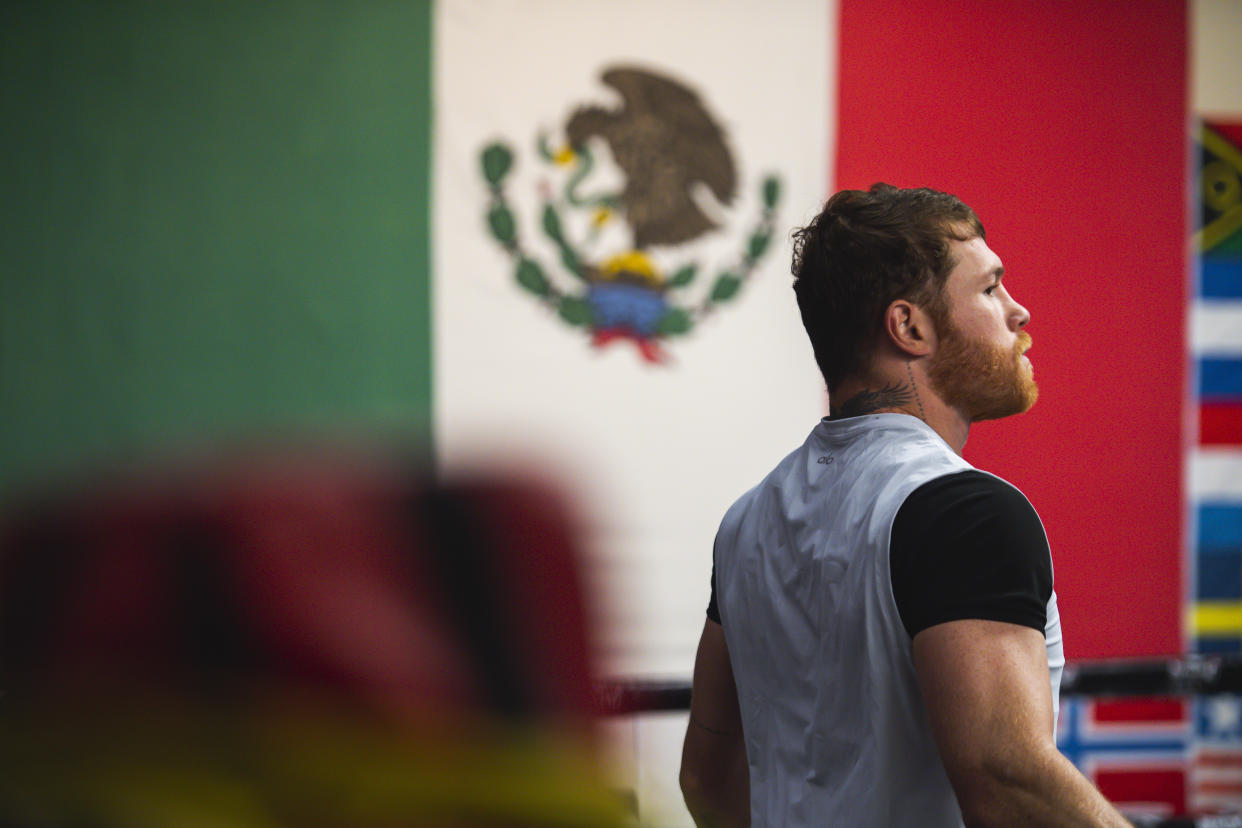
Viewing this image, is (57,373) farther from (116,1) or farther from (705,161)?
(705,161)

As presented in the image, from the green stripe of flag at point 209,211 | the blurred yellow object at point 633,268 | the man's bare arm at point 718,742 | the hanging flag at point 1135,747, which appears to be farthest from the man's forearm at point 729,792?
the hanging flag at point 1135,747

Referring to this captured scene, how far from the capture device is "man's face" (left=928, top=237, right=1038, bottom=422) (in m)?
0.96

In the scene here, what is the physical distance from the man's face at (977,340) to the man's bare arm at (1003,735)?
285 millimetres

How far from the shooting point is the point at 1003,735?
29.0 inches

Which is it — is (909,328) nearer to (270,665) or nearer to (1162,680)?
(270,665)

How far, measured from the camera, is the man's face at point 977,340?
957 mm

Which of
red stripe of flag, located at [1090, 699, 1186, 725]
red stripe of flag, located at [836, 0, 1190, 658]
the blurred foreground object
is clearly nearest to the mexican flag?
red stripe of flag, located at [836, 0, 1190, 658]

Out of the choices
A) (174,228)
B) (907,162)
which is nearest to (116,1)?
(174,228)

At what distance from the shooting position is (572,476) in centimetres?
24

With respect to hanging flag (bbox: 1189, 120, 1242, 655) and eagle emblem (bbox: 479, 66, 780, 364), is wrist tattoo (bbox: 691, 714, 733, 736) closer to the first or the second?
eagle emblem (bbox: 479, 66, 780, 364)

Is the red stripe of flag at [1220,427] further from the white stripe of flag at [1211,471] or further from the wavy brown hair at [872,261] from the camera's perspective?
the wavy brown hair at [872,261]

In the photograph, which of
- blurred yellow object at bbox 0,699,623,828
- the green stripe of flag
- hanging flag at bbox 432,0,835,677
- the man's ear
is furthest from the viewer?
hanging flag at bbox 432,0,835,677

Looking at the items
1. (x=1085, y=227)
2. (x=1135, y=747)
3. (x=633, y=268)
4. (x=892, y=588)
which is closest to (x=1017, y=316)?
(x=892, y=588)

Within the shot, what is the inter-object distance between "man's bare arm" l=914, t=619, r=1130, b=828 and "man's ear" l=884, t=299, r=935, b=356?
29cm
